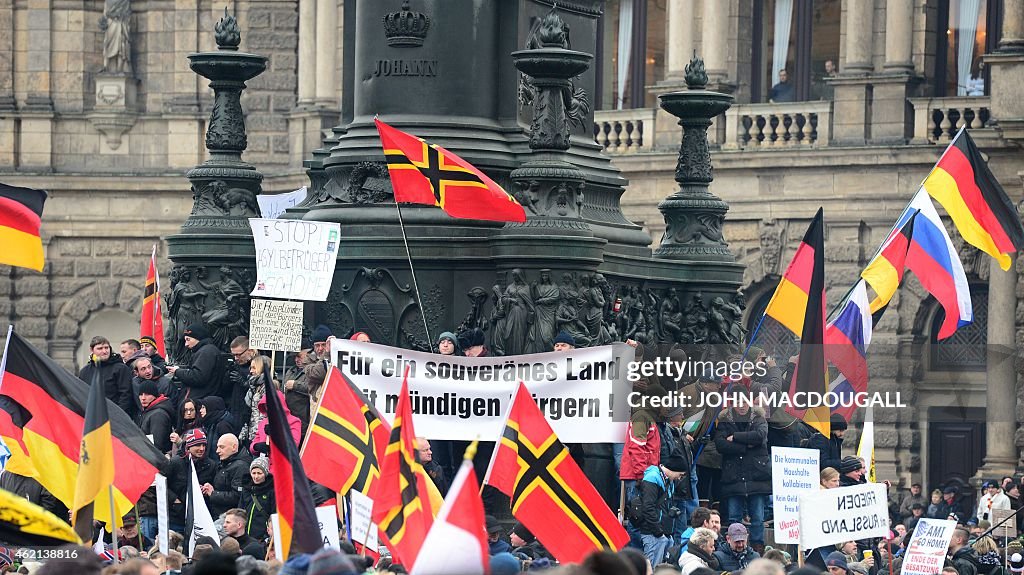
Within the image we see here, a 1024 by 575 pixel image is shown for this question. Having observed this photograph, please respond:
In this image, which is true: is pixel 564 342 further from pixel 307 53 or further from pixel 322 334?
pixel 307 53

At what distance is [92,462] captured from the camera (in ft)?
42.5

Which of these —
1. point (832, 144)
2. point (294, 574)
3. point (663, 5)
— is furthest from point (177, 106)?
point (294, 574)

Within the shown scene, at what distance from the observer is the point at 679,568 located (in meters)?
15.6

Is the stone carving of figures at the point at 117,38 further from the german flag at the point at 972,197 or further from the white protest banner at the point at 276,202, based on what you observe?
the german flag at the point at 972,197

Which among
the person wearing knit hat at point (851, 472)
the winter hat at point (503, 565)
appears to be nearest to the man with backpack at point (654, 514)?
the person wearing knit hat at point (851, 472)

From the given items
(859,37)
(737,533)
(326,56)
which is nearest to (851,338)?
(737,533)

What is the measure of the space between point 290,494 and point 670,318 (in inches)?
278

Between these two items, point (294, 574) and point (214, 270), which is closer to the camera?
point (294, 574)

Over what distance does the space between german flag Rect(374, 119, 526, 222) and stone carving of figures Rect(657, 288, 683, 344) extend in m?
2.51

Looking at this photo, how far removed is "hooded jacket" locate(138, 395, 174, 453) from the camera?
55.9 feet

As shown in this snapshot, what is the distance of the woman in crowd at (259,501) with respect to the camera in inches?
610

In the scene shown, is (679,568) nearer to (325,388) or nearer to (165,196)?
(325,388)

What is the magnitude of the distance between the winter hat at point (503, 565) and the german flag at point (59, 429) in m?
3.69

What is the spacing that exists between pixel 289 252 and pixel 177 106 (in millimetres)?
26433
